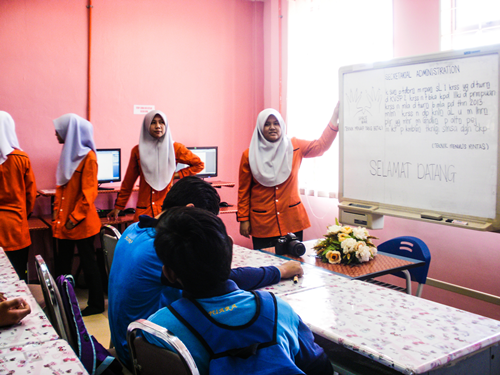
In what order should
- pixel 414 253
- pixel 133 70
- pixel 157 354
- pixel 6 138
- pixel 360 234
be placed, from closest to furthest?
pixel 157 354 → pixel 360 234 → pixel 414 253 → pixel 6 138 → pixel 133 70

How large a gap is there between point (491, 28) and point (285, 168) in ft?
5.70

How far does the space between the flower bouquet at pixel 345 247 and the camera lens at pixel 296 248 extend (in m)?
Result: 0.08

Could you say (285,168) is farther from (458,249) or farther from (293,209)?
(458,249)

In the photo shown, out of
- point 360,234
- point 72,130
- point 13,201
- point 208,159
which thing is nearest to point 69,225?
point 13,201

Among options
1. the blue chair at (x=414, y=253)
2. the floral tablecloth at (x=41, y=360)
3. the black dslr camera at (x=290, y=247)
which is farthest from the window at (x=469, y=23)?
the floral tablecloth at (x=41, y=360)

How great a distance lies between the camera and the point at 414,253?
8.16 feet

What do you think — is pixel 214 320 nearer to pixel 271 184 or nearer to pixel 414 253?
pixel 414 253

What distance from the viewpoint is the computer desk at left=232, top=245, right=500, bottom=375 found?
116 centimetres

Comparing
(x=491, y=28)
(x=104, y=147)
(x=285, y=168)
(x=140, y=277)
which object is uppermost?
(x=491, y=28)

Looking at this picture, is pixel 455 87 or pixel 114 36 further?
pixel 114 36

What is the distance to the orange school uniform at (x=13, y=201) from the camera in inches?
111

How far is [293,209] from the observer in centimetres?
293

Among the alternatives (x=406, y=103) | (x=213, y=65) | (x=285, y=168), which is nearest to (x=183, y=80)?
(x=213, y=65)

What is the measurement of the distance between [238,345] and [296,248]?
1.31 m
